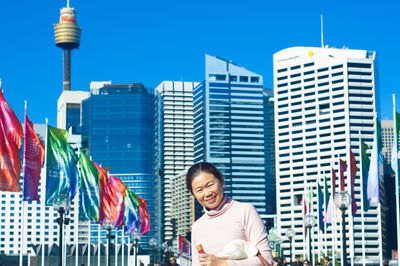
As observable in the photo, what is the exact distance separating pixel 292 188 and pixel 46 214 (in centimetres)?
6246

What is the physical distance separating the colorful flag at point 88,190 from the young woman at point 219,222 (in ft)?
121

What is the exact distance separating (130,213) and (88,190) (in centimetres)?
827

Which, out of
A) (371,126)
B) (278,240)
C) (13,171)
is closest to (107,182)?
(278,240)

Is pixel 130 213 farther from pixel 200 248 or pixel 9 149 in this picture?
pixel 200 248

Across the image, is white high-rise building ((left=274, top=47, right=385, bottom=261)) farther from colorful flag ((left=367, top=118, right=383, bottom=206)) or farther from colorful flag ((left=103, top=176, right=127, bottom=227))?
colorful flag ((left=367, top=118, right=383, bottom=206))

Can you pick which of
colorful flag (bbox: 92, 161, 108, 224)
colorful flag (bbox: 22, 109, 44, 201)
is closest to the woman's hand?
colorful flag (bbox: 22, 109, 44, 201)

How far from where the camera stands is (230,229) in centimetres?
396

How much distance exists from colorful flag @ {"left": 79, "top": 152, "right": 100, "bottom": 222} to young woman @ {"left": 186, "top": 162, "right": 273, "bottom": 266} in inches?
1452

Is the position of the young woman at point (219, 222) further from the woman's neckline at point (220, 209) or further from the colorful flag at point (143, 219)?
the colorful flag at point (143, 219)

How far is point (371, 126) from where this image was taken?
172500 millimetres

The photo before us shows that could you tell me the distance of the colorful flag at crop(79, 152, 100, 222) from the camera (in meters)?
40.7

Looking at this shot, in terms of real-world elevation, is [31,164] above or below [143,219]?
above

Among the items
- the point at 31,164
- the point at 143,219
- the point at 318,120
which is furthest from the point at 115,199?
the point at 318,120

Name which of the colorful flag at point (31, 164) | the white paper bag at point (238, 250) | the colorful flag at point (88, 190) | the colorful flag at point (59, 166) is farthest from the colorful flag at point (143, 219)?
the white paper bag at point (238, 250)
